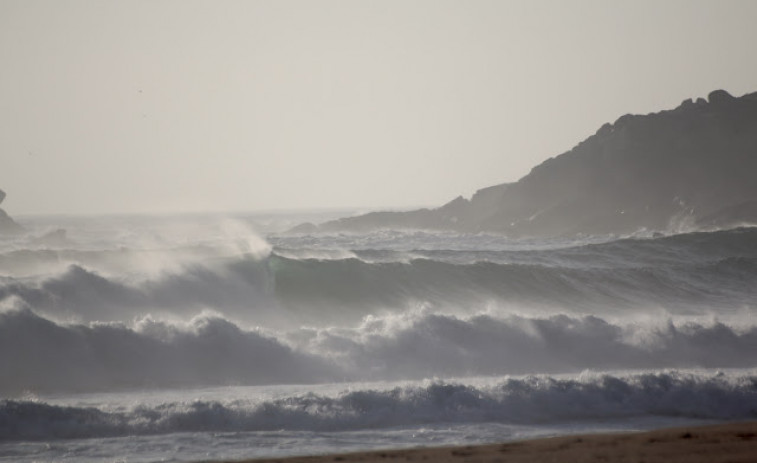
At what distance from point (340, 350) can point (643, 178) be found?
2037 inches

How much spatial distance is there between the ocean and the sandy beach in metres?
1.02

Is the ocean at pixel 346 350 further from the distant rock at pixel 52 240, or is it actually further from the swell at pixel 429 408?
the distant rock at pixel 52 240

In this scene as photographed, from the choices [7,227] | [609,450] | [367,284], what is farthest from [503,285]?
[7,227]

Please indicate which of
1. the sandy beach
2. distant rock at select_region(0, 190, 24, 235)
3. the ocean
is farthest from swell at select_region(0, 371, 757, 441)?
distant rock at select_region(0, 190, 24, 235)

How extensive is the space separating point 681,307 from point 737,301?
2125mm

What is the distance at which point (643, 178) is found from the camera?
213 ft

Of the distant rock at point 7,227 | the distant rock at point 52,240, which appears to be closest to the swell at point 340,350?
the distant rock at point 52,240

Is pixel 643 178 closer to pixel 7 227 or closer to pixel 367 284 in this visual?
pixel 367 284

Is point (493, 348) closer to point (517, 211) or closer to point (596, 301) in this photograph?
point (596, 301)

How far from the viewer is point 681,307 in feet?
83.6

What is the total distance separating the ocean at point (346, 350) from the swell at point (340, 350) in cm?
5

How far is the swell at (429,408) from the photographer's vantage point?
12.1 meters

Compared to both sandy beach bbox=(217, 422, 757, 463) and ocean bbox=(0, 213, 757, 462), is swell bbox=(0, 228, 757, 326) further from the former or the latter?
sandy beach bbox=(217, 422, 757, 463)

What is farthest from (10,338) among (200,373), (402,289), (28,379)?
(402,289)
